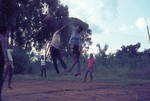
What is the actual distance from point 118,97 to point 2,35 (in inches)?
179

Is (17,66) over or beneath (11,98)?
over

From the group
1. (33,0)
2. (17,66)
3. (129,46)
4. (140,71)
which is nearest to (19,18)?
(33,0)

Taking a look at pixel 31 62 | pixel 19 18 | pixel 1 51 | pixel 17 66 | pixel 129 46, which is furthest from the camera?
pixel 129 46

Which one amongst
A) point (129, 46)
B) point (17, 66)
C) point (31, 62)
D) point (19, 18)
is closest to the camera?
point (19, 18)

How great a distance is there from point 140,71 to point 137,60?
3.06 metres

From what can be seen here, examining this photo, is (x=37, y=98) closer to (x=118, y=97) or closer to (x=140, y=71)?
(x=118, y=97)

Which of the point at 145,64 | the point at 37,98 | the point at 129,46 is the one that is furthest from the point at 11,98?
the point at 129,46

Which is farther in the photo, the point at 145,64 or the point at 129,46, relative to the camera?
the point at 129,46

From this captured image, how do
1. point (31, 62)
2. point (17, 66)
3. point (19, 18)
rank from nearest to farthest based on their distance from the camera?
point (19, 18) < point (17, 66) < point (31, 62)

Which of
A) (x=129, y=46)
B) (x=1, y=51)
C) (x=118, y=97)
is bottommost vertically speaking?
(x=118, y=97)

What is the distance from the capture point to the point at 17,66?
38.0 metres

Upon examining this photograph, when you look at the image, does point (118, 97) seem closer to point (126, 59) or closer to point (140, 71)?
point (140, 71)

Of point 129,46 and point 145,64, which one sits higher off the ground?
point 129,46

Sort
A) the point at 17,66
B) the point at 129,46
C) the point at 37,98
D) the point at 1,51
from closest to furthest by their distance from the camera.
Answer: the point at 1,51, the point at 37,98, the point at 17,66, the point at 129,46
